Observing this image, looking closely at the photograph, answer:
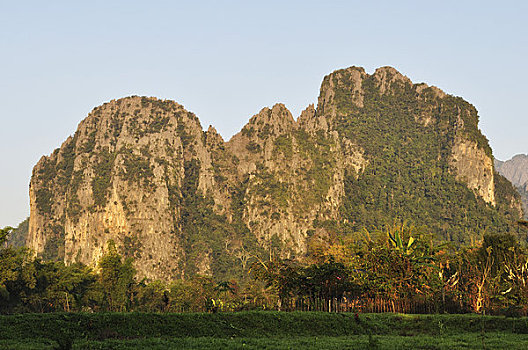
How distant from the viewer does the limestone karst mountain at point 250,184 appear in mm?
124375

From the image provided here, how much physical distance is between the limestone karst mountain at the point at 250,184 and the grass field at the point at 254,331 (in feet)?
327

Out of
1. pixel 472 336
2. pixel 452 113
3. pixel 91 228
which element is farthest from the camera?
pixel 452 113

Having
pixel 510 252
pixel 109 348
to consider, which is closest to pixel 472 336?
pixel 109 348

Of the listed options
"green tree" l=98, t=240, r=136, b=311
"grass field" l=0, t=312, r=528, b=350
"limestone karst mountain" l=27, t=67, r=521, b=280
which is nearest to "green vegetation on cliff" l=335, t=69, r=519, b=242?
"limestone karst mountain" l=27, t=67, r=521, b=280

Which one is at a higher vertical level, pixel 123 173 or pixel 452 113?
pixel 452 113

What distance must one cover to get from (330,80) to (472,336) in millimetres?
146808

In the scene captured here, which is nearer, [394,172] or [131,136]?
[131,136]

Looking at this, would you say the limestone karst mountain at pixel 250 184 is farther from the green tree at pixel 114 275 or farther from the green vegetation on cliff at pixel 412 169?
the green tree at pixel 114 275

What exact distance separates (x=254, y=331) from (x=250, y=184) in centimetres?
11823

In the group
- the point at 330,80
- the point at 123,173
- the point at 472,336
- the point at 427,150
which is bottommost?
the point at 472,336

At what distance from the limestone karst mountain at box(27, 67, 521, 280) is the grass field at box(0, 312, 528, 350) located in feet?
327

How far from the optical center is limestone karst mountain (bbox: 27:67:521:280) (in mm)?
124375

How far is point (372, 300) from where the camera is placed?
85.2 feet

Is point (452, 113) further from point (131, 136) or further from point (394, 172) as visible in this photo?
point (131, 136)
